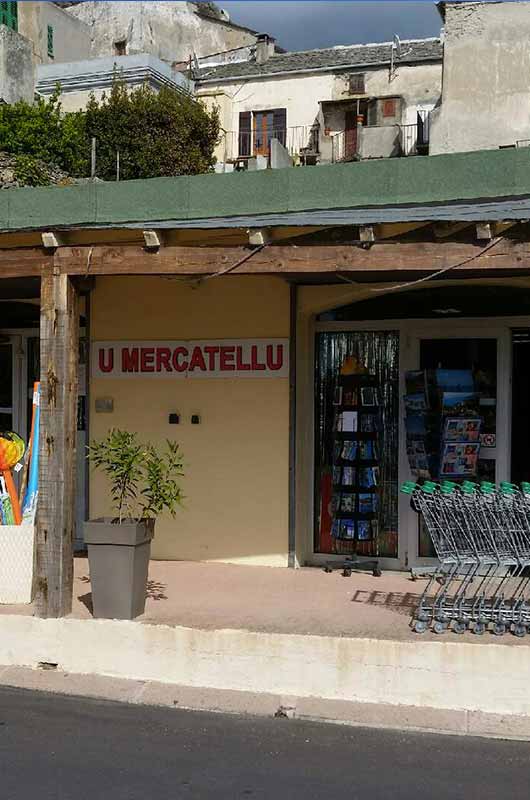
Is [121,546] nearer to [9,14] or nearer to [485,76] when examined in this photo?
[485,76]

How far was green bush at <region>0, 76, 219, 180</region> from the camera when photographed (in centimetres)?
3025

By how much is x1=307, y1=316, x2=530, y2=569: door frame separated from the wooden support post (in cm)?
291

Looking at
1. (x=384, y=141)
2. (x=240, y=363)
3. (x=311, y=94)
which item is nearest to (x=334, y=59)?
(x=311, y=94)

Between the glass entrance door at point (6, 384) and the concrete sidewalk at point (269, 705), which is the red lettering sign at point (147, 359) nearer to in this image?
the glass entrance door at point (6, 384)

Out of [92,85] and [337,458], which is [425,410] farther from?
[92,85]

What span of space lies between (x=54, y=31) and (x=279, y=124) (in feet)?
34.0

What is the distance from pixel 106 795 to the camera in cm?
479

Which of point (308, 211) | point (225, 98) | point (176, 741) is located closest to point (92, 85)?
point (225, 98)

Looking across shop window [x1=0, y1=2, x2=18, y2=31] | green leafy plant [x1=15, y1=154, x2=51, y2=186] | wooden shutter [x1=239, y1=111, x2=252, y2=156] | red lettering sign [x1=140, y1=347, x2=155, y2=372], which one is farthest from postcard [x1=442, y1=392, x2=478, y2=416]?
shop window [x1=0, y1=2, x2=18, y2=31]

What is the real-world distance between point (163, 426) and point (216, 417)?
22.4 inches

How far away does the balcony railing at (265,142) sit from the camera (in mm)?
33469

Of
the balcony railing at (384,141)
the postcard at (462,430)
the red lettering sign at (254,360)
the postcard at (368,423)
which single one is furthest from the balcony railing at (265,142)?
the postcard at (462,430)

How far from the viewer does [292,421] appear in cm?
922

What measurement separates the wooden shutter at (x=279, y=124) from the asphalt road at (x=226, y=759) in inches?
1183
